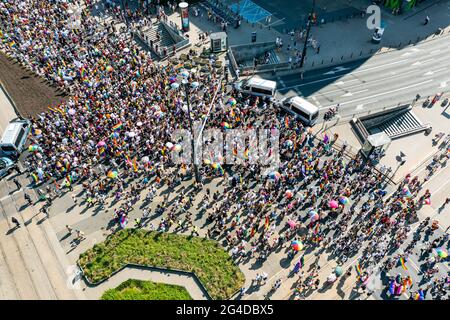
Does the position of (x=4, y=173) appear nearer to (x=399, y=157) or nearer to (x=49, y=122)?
(x=49, y=122)

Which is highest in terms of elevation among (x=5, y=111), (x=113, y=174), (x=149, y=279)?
(x=5, y=111)

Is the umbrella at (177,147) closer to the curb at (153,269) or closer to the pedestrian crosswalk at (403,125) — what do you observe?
the curb at (153,269)

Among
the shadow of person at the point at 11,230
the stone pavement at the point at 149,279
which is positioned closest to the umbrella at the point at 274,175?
the stone pavement at the point at 149,279

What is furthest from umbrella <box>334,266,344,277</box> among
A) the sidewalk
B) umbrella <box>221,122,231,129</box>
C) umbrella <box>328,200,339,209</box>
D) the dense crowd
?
the sidewalk

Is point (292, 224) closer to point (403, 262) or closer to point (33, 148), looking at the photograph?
point (403, 262)

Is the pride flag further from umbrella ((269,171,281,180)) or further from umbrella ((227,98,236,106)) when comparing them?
umbrella ((227,98,236,106))

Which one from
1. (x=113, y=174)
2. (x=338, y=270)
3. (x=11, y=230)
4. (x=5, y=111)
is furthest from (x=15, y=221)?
(x=338, y=270)
